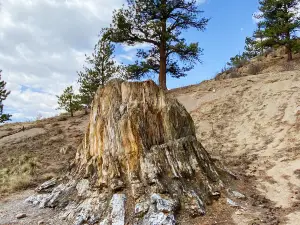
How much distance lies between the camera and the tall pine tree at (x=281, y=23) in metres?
25.0

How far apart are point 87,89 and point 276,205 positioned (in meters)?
15.9

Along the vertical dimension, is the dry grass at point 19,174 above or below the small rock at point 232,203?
above

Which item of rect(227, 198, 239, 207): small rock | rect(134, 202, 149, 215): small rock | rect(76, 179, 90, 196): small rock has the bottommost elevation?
rect(227, 198, 239, 207): small rock

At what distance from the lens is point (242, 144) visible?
12.8 meters

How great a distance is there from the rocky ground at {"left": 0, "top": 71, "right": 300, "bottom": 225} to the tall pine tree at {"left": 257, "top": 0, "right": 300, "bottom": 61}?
7.95m

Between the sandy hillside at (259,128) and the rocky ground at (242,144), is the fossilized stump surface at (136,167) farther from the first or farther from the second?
the sandy hillside at (259,128)

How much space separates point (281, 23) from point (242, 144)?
1703 cm

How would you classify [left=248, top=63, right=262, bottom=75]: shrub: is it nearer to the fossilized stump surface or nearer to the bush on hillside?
the bush on hillside

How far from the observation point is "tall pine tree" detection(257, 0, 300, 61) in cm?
2503

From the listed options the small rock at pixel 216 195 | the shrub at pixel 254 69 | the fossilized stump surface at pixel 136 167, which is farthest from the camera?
the shrub at pixel 254 69

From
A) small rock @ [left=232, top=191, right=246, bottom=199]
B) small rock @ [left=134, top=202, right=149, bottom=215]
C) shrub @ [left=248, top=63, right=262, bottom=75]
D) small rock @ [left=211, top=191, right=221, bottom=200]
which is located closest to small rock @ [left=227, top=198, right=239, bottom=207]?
small rock @ [left=211, top=191, right=221, bottom=200]

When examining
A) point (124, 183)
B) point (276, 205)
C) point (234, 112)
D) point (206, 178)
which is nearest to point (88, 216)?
point (124, 183)

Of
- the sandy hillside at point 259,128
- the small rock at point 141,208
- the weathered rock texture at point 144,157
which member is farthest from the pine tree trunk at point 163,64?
the small rock at point 141,208

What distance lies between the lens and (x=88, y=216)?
7.05m
